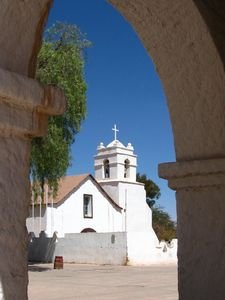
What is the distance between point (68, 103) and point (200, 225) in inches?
519

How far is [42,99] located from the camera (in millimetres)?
2150

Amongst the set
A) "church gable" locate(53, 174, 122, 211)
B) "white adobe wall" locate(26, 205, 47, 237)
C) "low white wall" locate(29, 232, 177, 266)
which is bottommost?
"low white wall" locate(29, 232, 177, 266)

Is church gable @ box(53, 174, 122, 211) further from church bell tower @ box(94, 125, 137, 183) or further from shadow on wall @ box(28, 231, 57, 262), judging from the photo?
shadow on wall @ box(28, 231, 57, 262)

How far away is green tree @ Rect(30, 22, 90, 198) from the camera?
53.9 feet

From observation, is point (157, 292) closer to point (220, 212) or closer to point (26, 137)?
point (220, 212)

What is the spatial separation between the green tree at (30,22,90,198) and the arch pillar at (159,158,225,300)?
41.5ft

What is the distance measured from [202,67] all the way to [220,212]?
0.98 meters

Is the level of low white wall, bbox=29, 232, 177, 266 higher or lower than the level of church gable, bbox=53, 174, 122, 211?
lower

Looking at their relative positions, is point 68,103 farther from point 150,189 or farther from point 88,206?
point 150,189

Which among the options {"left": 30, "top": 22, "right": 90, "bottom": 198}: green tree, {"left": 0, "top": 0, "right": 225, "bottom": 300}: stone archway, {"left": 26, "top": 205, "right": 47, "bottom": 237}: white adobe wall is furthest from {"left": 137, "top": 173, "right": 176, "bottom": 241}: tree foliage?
{"left": 0, "top": 0, "right": 225, "bottom": 300}: stone archway

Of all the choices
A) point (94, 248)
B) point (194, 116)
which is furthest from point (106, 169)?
point (194, 116)

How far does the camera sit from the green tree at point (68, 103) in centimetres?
1644

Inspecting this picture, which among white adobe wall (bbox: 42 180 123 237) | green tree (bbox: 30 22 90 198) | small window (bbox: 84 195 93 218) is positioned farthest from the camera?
small window (bbox: 84 195 93 218)

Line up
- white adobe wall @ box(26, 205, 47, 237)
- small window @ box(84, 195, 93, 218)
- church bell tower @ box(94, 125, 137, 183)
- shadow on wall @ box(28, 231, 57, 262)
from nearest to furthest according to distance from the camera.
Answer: shadow on wall @ box(28, 231, 57, 262), white adobe wall @ box(26, 205, 47, 237), small window @ box(84, 195, 93, 218), church bell tower @ box(94, 125, 137, 183)
